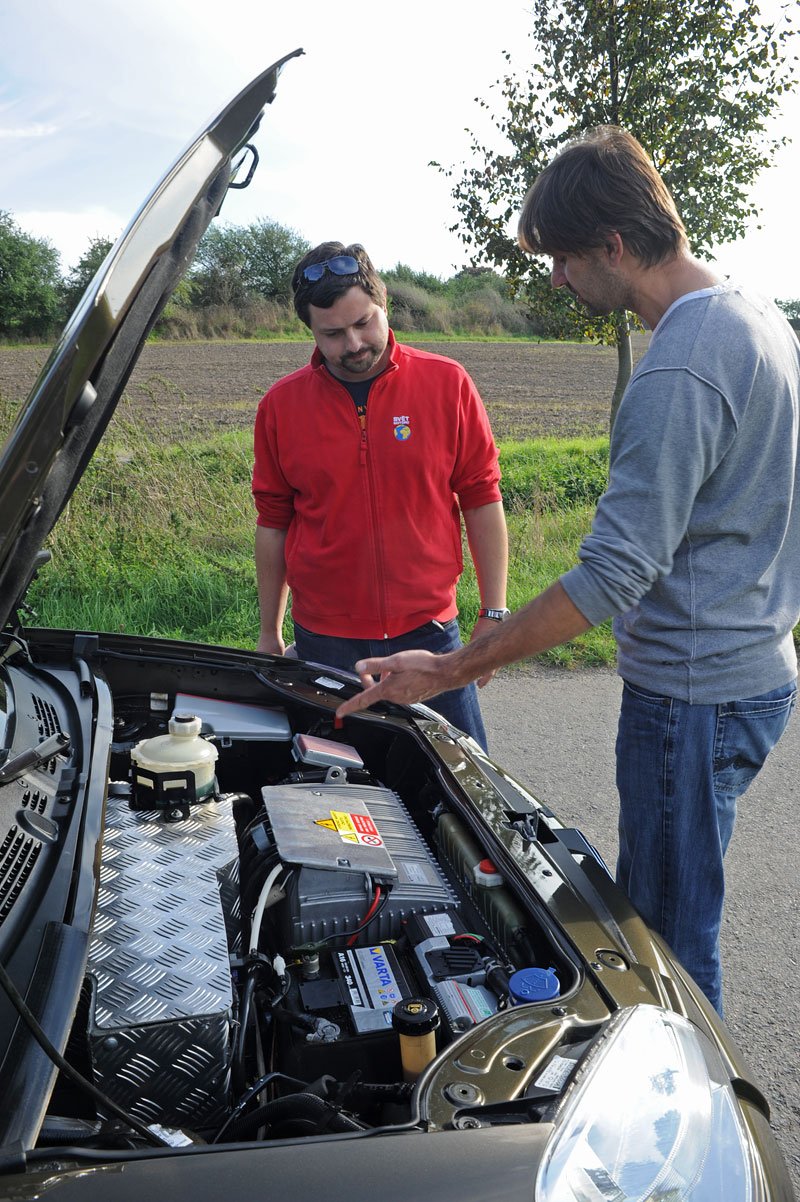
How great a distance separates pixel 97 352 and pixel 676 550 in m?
1.18

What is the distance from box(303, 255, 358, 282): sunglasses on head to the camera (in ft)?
9.07

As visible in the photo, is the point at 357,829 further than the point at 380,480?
No

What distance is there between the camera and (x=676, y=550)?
6.14ft

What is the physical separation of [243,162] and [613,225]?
2.54 ft

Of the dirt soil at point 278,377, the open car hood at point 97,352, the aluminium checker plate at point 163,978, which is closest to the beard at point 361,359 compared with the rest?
the open car hood at point 97,352

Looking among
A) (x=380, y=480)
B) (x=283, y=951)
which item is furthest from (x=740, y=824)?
(x=283, y=951)

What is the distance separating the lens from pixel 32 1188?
99 centimetres

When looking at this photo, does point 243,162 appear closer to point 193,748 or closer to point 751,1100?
point 193,748

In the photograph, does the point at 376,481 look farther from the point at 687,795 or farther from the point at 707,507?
the point at 687,795

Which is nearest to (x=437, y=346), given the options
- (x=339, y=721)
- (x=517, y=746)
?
(x=517, y=746)

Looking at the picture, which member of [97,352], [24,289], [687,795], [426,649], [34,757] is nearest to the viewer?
[97,352]

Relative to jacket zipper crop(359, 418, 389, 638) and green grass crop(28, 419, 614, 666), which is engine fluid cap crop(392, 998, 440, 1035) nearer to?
jacket zipper crop(359, 418, 389, 638)

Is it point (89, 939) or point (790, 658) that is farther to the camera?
point (790, 658)

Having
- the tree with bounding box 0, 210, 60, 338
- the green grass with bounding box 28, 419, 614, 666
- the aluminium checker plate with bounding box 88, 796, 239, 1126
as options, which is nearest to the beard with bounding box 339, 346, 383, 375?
the aluminium checker plate with bounding box 88, 796, 239, 1126
